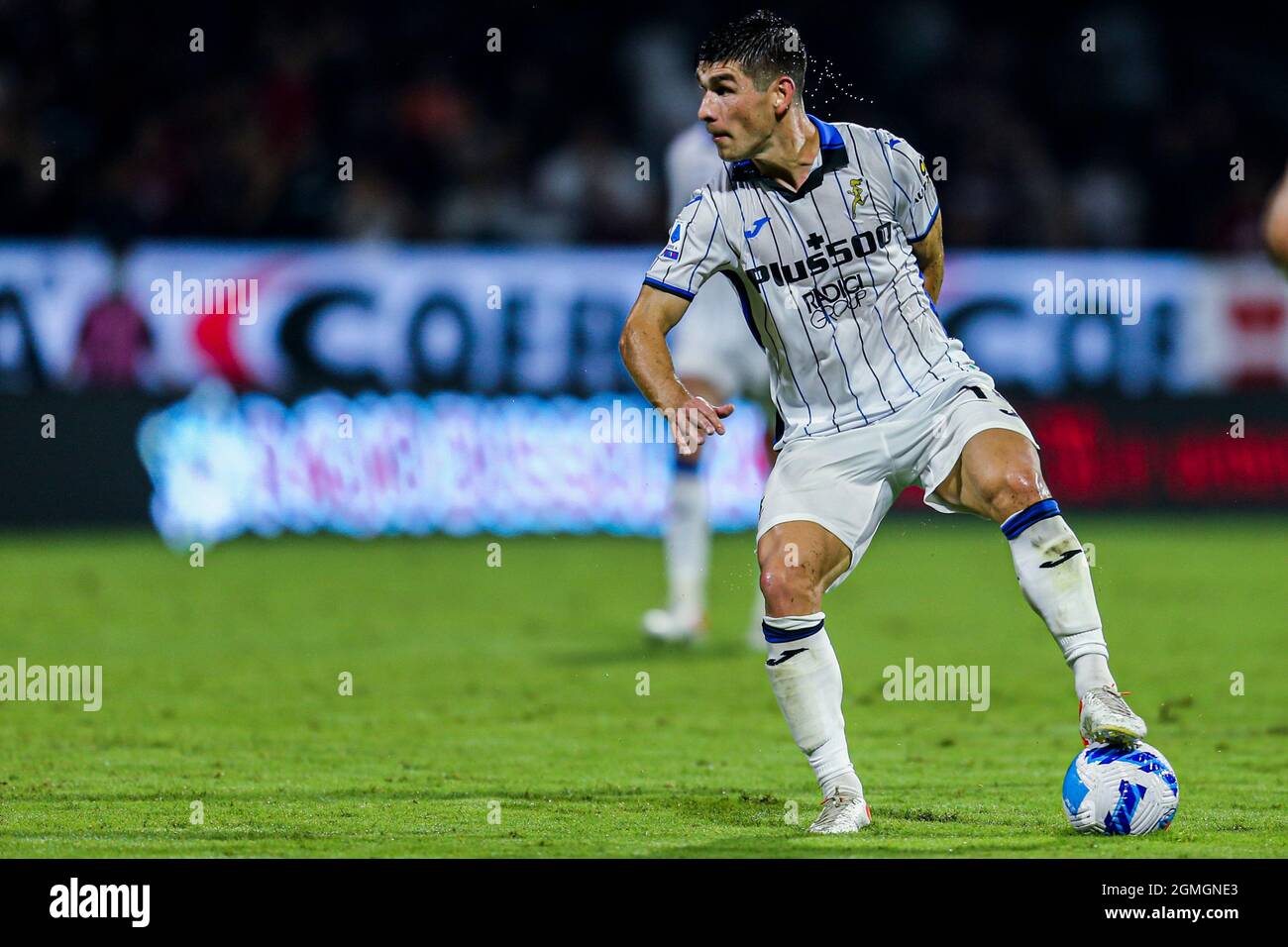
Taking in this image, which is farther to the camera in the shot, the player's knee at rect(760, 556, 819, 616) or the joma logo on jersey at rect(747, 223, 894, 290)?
the joma logo on jersey at rect(747, 223, 894, 290)

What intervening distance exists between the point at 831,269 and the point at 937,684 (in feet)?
10.9

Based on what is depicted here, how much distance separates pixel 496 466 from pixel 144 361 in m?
2.83

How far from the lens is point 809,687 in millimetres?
5637

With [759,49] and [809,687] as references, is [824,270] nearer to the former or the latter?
[759,49]

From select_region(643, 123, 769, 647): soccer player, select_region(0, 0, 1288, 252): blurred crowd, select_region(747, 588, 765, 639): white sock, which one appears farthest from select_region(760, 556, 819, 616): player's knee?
select_region(0, 0, 1288, 252): blurred crowd

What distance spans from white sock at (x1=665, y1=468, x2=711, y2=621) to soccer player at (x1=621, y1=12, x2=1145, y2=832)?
3.94m

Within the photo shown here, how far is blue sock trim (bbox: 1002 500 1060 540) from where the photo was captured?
5582 millimetres

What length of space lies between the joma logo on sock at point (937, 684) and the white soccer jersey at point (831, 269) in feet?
8.51

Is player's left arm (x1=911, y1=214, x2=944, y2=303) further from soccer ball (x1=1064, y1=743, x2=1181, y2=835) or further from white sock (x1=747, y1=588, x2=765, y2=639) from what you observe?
white sock (x1=747, y1=588, x2=765, y2=639)

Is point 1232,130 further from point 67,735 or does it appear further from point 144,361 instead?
point 67,735

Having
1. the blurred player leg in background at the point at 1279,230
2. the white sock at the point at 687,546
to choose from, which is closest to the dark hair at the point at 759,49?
the blurred player leg in background at the point at 1279,230

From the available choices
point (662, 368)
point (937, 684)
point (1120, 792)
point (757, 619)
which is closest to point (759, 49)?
point (662, 368)

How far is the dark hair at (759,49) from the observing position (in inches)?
223

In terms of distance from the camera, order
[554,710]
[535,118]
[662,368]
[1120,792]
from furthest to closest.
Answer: [535,118] → [554,710] → [662,368] → [1120,792]
